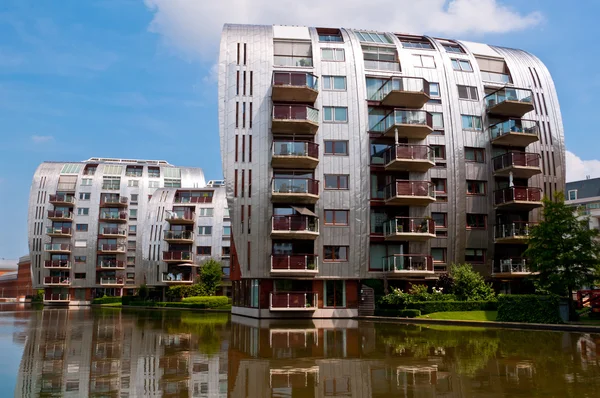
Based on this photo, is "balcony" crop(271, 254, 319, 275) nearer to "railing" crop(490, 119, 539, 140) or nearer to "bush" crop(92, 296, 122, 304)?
"railing" crop(490, 119, 539, 140)

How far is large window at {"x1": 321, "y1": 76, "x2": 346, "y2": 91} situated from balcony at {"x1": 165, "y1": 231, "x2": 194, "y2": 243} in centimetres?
4050

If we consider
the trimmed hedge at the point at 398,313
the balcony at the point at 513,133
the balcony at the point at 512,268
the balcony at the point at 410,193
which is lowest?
the trimmed hedge at the point at 398,313

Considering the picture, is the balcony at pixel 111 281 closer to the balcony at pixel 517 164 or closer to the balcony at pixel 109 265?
the balcony at pixel 109 265

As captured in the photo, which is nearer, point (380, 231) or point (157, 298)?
point (380, 231)

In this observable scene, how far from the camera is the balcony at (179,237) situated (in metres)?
76.1

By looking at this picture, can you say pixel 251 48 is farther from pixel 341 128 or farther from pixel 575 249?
pixel 575 249

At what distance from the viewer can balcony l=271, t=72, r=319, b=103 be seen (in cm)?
4044

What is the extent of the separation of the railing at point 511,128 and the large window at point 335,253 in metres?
15.6

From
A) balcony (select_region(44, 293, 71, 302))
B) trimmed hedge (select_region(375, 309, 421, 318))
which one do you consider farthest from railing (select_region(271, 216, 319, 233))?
balcony (select_region(44, 293, 71, 302))

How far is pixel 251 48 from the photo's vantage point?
141 feet

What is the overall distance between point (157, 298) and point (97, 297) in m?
16.6

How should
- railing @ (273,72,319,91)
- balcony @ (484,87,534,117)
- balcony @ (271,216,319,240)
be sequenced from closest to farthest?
balcony @ (271,216,319,240) < railing @ (273,72,319,91) < balcony @ (484,87,534,117)

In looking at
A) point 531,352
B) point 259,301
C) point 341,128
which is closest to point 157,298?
point 259,301

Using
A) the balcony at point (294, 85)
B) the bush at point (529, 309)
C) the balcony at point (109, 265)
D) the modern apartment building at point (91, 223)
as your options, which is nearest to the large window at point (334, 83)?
the balcony at point (294, 85)
